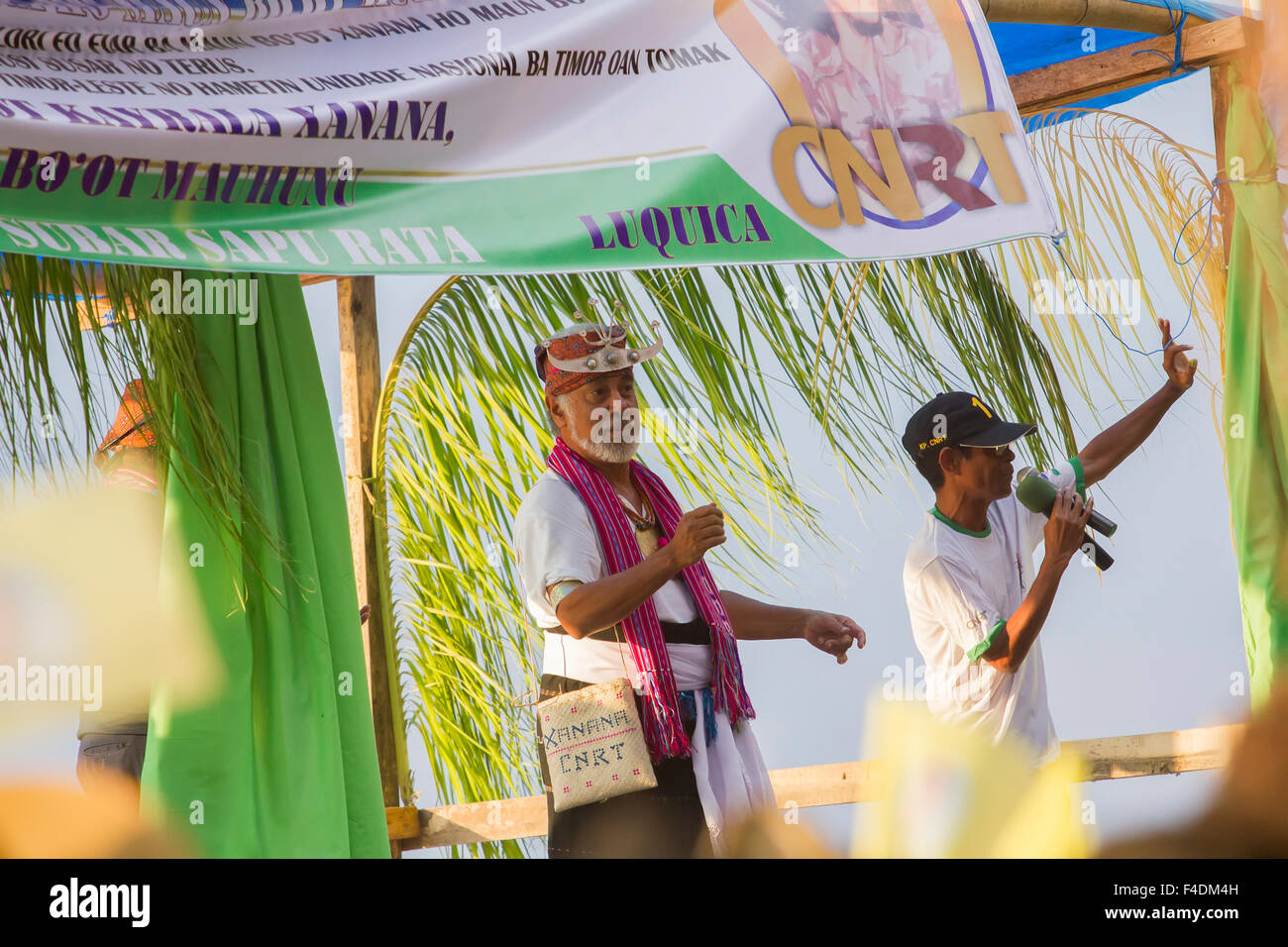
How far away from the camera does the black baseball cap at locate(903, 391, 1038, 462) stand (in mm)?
3604

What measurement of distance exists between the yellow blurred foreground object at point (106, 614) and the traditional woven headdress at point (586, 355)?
980mm

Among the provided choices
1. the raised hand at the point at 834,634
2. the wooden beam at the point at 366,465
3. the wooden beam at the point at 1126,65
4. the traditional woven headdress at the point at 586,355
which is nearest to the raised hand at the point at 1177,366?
the wooden beam at the point at 1126,65

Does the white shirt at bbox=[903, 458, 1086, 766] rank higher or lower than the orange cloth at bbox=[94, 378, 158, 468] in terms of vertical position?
lower

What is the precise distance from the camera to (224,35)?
11.0 ft

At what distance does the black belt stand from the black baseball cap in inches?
28.5

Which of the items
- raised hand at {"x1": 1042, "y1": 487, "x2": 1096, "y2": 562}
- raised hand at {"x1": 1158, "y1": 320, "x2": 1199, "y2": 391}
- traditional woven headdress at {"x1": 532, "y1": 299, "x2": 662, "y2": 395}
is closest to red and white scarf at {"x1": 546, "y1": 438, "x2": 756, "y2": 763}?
traditional woven headdress at {"x1": 532, "y1": 299, "x2": 662, "y2": 395}

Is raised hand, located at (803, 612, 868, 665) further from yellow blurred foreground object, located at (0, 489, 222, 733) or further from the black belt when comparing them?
yellow blurred foreground object, located at (0, 489, 222, 733)

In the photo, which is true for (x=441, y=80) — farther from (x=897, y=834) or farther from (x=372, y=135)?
(x=897, y=834)

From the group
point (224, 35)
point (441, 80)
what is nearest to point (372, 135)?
point (441, 80)

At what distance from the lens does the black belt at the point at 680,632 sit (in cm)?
338

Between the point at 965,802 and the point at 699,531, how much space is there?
0.97 meters

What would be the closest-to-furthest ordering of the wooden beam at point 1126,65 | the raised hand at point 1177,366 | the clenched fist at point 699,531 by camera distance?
the clenched fist at point 699,531 → the raised hand at point 1177,366 → the wooden beam at point 1126,65

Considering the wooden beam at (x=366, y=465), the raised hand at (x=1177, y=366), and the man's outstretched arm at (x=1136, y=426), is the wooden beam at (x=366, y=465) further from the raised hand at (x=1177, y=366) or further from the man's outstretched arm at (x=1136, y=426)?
the raised hand at (x=1177, y=366)
